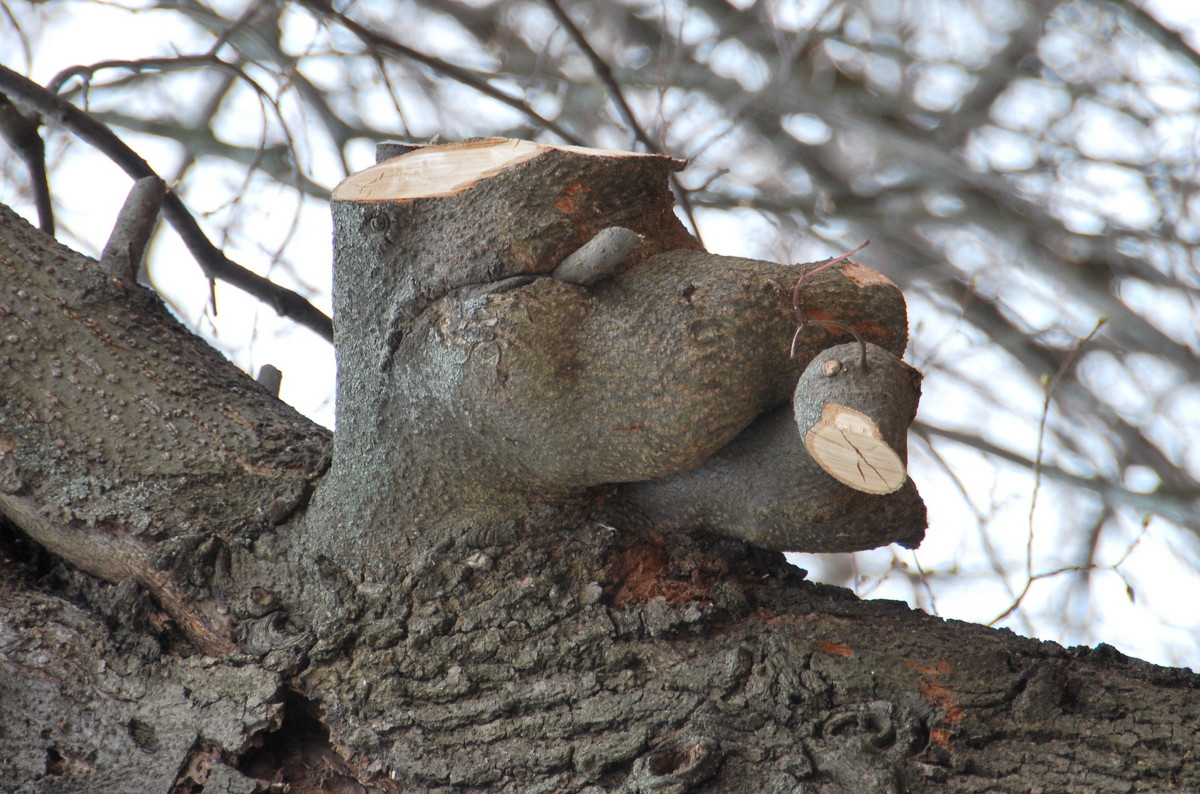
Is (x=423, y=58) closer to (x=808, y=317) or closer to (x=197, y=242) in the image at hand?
(x=197, y=242)

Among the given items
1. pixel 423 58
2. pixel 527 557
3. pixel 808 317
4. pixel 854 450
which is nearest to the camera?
pixel 854 450

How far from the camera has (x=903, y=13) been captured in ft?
11.1

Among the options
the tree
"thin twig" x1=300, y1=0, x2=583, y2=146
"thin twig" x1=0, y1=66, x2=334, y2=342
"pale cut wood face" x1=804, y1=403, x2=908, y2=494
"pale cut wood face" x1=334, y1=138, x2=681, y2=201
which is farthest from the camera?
"thin twig" x1=300, y1=0, x2=583, y2=146

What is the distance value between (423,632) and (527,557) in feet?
0.56

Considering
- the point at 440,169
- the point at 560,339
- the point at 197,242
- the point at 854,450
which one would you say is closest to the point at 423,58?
the point at 197,242

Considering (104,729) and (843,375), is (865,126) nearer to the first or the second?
(843,375)

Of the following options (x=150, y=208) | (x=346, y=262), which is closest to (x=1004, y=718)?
(x=346, y=262)

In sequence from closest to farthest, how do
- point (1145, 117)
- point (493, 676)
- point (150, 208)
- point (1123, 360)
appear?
point (493, 676) < point (150, 208) < point (1145, 117) < point (1123, 360)

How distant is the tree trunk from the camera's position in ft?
3.44

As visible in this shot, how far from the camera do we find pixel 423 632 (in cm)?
119

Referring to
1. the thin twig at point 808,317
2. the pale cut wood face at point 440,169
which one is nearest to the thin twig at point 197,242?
the pale cut wood face at point 440,169

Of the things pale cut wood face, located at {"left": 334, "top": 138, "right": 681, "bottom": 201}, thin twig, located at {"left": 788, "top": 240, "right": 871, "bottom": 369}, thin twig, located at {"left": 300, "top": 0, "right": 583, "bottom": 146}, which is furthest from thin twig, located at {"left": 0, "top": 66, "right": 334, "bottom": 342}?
thin twig, located at {"left": 788, "top": 240, "right": 871, "bottom": 369}

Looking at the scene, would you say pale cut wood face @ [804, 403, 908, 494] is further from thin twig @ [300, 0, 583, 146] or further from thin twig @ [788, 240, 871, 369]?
thin twig @ [300, 0, 583, 146]

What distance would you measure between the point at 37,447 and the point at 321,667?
1.87 feet
